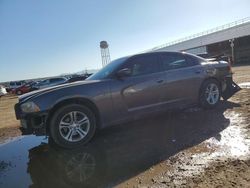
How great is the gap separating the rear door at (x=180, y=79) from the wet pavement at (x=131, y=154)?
1.60 feet

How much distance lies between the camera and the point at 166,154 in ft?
14.2

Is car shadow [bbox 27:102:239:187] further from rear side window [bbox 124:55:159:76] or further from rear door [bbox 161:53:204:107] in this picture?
rear side window [bbox 124:55:159:76]

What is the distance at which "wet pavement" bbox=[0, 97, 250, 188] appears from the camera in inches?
145

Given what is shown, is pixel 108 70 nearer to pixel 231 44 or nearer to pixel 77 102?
pixel 77 102

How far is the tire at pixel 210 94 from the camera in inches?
275

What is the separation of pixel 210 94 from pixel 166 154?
3358 mm

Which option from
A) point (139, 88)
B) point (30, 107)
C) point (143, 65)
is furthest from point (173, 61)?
point (30, 107)

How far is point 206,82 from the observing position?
702 centimetres

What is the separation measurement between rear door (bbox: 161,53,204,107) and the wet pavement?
1.60 ft

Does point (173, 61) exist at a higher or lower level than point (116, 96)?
higher

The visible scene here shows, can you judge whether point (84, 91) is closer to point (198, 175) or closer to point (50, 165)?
point (50, 165)

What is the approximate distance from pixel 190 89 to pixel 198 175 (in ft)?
11.2

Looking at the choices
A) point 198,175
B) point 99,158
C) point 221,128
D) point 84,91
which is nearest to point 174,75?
point 221,128

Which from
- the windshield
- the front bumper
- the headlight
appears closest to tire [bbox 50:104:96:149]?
the front bumper
